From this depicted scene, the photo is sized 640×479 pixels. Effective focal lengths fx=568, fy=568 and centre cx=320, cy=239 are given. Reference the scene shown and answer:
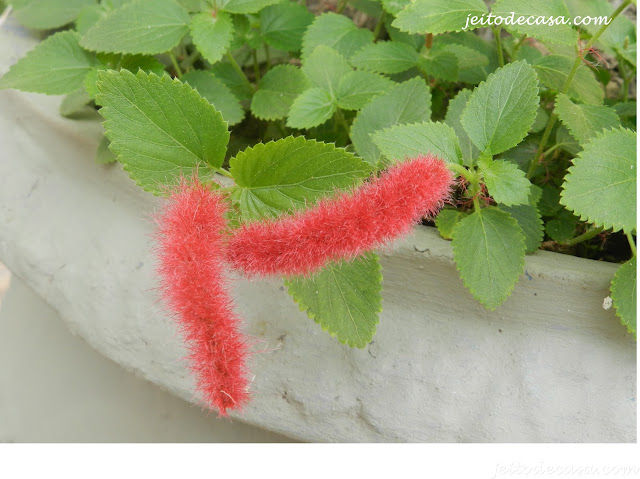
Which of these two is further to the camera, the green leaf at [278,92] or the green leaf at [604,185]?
the green leaf at [278,92]

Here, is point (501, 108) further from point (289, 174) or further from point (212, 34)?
point (212, 34)

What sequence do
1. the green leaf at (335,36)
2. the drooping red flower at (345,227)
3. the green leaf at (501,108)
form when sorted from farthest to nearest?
the green leaf at (335,36) → the green leaf at (501,108) → the drooping red flower at (345,227)

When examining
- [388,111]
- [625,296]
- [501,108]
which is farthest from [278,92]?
[625,296]

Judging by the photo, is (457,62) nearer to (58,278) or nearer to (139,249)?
(139,249)

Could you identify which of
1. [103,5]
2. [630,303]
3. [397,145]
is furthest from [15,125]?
[630,303]

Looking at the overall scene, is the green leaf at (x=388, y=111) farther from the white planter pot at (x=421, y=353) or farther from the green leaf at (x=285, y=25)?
the green leaf at (x=285, y=25)

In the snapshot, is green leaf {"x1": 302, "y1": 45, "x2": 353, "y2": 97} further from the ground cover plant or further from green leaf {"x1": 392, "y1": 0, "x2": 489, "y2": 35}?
green leaf {"x1": 392, "y1": 0, "x2": 489, "y2": 35}

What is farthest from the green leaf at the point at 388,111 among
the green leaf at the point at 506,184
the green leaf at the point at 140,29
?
the green leaf at the point at 140,29
